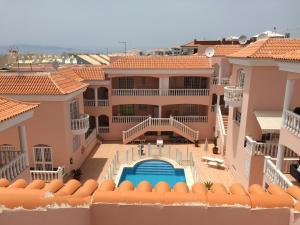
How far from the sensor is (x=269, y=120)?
1608 centimetres

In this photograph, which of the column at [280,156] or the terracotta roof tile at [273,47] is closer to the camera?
the column at [280,156]

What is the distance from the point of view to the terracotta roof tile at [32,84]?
19.2 m

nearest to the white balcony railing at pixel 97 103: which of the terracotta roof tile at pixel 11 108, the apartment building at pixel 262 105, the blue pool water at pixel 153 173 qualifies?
the blue pool water at pixel 153 173

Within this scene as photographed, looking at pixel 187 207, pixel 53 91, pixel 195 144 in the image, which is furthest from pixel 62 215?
pixel 195 144

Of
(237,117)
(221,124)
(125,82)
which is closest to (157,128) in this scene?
(125,82)

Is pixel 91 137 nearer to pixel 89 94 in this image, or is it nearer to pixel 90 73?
pixel 89 94

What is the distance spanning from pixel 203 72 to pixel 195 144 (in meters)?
8.11

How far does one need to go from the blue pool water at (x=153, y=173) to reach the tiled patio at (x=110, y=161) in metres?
1.82

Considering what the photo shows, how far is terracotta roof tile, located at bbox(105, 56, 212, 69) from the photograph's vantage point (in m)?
28.8

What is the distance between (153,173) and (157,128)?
7.34 metres

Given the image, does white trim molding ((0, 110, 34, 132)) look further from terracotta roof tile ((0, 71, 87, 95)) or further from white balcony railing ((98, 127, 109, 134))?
white balcony railing ((98, 127, 109, 134))

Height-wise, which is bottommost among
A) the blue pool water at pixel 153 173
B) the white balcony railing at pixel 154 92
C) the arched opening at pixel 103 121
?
the blue pool water at pixel 153 173

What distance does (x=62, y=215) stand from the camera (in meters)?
4.13

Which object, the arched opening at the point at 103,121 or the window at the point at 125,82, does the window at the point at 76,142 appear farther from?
the window at the point at 125,82
